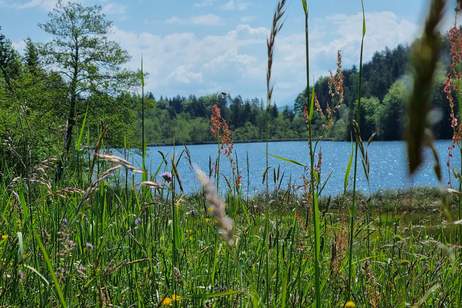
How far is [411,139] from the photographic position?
0.48 metres

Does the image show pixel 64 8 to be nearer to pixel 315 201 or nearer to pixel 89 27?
pixel 89 27

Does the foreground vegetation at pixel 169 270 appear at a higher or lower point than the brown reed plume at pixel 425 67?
lower

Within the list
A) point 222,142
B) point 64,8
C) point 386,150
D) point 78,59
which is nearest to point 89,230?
point 222,142

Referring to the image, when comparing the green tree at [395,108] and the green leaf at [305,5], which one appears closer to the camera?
the green tree at [395,108]

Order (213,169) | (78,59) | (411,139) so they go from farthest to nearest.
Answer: (78,59) → (213,169) → (411,139)

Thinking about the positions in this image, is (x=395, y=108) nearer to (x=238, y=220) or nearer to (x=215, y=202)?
(x=238, y=220)

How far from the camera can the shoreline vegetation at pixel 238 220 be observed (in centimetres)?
95

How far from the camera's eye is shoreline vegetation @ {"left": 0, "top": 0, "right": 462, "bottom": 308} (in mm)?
947

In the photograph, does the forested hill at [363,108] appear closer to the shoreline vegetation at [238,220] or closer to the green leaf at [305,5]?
the shoreline vegetation at [238,220]

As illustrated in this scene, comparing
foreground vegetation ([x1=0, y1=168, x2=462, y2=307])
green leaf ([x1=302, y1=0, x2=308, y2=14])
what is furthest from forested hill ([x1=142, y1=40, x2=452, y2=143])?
foreground vegetation ([x1=0, y1=168, x2=462, y2=307])

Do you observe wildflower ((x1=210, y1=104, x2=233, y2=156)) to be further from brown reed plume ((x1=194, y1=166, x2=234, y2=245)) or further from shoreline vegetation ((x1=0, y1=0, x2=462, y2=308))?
brown reed plume ((x1=194, y1=166, x2=234, y2=245))

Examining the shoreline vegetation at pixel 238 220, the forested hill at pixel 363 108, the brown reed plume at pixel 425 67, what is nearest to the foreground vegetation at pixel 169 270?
the shoreline vegetation at pixel 238 220

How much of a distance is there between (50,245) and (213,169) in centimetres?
97

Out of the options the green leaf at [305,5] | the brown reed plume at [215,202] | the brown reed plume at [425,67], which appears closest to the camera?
the brown reed plume at [425,67]
